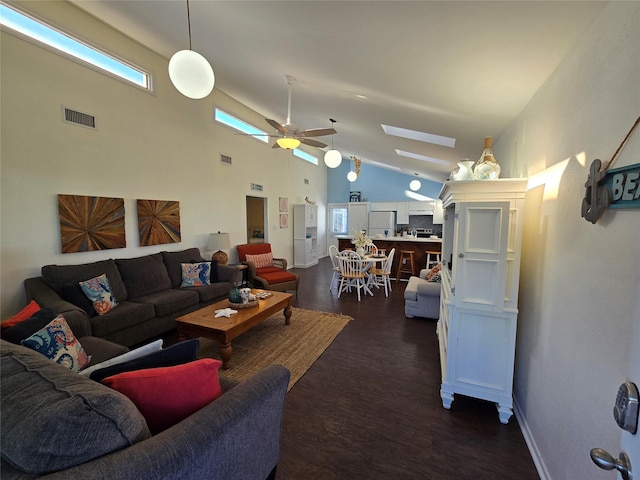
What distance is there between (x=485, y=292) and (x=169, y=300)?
134 inches

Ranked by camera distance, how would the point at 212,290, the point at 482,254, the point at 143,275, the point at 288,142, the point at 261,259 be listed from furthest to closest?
the point at 261,259
the point at 288,142
the point at 212,290
the point at 143,275
the point at 482,254

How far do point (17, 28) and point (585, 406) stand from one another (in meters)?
5.26

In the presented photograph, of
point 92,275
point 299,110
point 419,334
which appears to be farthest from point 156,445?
point 299,110

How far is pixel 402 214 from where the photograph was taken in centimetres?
936

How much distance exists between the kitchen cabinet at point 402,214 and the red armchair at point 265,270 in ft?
17.6

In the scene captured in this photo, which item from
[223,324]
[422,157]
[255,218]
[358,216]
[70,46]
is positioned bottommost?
[223,324]

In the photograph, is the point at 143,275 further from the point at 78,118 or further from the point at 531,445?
the point at 531,445

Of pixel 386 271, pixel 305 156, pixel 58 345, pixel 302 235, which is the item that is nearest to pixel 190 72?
pixel 58 345

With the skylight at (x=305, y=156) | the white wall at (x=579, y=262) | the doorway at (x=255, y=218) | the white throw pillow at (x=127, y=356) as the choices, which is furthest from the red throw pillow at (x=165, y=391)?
the skylight at (x=305, y=156)

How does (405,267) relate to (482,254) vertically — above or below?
below

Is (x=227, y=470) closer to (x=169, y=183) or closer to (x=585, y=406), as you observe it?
(x=585, y=406)

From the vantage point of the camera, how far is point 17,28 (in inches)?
104

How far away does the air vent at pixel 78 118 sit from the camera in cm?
304

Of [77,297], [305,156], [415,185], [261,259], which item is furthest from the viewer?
[415,185]
